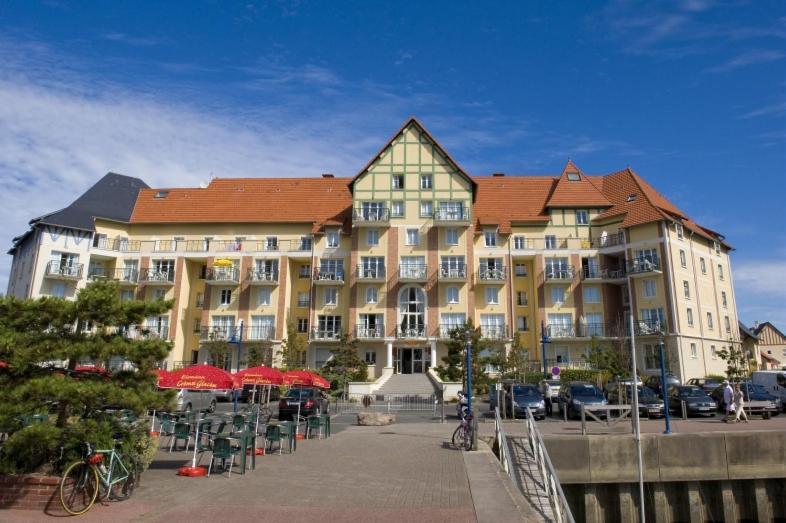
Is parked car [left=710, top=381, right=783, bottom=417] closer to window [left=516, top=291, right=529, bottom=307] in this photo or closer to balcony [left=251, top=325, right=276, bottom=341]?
window [left=516, top=291, right=529, bottom=307]

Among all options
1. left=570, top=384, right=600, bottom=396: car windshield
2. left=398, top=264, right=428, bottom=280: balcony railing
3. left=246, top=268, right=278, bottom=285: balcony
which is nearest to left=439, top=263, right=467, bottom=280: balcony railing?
left=398, top=264, right=428, bottom=280: balcony railing

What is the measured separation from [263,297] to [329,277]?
640 centimetres

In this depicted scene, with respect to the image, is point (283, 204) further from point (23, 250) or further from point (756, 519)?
point (756, 519)

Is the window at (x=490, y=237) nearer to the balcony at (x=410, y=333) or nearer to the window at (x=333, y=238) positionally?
the balcony at (x=410, y=333)

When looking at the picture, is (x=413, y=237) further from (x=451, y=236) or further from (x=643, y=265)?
(x=643, y=265)

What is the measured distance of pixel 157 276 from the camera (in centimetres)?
5003

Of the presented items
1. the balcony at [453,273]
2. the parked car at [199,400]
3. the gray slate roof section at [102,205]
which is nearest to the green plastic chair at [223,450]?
the parked car at [199,400]

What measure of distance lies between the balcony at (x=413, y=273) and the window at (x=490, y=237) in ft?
21.9

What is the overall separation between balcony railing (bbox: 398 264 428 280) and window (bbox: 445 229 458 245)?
10.4 feet

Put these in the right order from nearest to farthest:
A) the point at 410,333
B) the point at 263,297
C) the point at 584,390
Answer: the point at 584,390 → the point at 410,333 → the point at 263,297

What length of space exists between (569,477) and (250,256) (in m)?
39.5

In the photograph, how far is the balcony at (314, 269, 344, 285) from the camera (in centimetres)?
4862

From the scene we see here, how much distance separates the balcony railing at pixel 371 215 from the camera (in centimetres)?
4844

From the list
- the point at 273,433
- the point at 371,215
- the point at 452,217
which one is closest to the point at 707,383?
the point at 452,217
